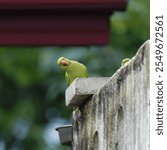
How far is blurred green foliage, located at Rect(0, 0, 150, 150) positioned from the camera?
16.3m

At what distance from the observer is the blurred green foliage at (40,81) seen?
16.3 meters

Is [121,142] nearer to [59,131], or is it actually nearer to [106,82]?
[106,82]

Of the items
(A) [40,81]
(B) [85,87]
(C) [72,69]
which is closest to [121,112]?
(B) [85,87]

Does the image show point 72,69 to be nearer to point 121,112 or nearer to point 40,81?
point 121,112

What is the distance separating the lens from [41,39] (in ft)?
26.3

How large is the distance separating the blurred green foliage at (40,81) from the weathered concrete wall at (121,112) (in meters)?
7.57

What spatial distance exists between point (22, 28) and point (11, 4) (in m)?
0.18

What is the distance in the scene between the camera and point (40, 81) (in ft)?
61.0

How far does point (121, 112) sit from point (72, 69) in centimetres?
108

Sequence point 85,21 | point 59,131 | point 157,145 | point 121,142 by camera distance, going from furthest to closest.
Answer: point 59,131, point 85,21, point 121,142, point 157,145

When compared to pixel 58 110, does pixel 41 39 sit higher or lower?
higher

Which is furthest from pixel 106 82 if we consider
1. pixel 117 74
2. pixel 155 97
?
pixel 155 97

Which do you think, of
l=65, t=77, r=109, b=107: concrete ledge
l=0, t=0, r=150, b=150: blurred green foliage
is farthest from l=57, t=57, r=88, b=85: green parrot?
l=0, t=0, r=150, b=150: blurred green foliage

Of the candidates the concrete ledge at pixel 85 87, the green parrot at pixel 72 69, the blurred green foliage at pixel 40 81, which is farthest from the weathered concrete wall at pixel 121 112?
the blurred green foliage at pixel 40 81
